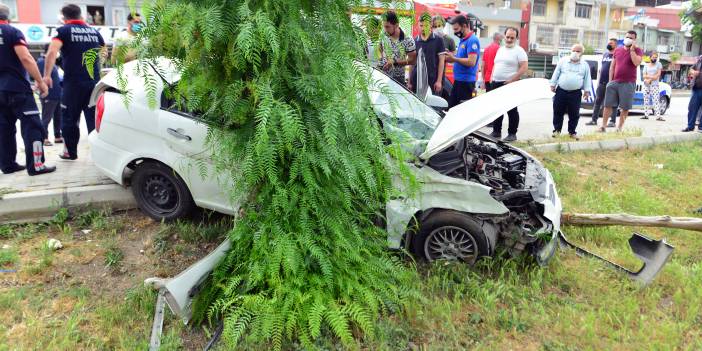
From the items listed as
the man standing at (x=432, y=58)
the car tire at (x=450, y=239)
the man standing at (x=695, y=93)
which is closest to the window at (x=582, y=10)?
the man standing at (x=695, y=93)

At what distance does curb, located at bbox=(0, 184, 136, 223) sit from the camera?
180 inches

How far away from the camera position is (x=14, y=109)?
5.32 meters

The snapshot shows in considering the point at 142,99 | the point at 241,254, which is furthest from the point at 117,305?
the point at 142,99

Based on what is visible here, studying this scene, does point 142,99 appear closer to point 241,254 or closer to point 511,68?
point 241,254

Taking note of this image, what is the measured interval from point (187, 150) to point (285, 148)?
5.54ft

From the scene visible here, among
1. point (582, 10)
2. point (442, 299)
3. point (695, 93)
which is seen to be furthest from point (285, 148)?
point (582, 10)

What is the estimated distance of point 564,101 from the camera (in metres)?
8.27

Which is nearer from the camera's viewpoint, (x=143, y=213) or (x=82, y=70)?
(x=143, y=213)

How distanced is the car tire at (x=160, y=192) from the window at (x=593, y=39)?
51163 mm

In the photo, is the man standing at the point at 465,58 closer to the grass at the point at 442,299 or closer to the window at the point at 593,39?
the grass at the point at 442,299

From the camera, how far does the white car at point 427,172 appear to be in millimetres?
3725

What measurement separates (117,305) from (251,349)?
1.11 metres

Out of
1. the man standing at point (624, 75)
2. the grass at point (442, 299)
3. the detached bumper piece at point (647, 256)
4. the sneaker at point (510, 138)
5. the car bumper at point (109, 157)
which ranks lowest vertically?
the grass at point (442, 299)

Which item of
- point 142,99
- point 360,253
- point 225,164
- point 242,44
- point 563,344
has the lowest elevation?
point 563,344
